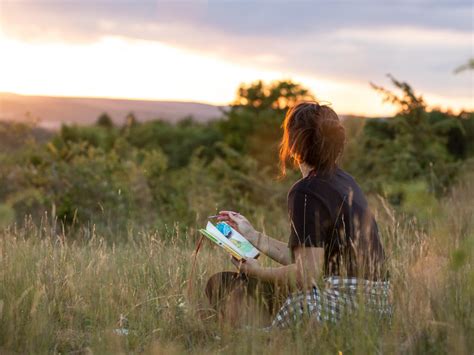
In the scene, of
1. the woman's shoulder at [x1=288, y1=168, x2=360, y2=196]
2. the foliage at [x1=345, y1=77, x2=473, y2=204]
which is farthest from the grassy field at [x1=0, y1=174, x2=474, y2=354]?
the foliage at [x1=345, y1=77, x2=473, y2=204]

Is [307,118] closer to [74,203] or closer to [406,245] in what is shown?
[406,245]

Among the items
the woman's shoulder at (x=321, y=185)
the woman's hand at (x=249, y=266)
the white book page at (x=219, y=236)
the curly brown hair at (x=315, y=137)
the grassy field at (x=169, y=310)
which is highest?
the curly brown hair at (x=315, y=137)

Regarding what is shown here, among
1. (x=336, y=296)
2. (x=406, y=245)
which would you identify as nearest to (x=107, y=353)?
(x=336, y=296)

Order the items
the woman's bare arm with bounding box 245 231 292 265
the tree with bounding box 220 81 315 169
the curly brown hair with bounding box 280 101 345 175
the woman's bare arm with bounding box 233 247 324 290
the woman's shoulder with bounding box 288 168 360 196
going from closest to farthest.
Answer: the woman's bare arm with bounding box 233 247 324 290, the woman's shoulder with bounding box 288 168 360 196, the curly brown hair with bounding box 280 101 345 175, the woman's bare arm with bounding box 245 231 292 265, the tree with bounding box 220 81 315 169

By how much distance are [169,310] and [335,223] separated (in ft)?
4.18

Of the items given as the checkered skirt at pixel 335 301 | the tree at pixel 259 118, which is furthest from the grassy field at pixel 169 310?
the tree at pixel 259 118

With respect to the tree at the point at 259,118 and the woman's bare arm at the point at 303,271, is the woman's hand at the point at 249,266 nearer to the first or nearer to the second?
the woman's bare arm at the point at 303,271

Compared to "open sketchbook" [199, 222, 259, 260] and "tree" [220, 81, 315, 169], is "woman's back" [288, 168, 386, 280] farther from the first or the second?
"tree" [220, 81, 315, 169]

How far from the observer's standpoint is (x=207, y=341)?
492 centimetres

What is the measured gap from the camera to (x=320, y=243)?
455 cm

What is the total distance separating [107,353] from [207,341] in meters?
0.71

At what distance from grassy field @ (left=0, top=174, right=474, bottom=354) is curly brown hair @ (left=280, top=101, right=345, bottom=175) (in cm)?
72

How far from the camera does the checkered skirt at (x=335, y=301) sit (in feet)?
15.1

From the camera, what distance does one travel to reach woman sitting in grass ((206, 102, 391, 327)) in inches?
181
